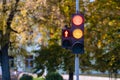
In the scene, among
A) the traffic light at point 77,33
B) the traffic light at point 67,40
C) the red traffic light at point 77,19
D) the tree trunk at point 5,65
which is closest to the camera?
the traffic light at point 77,33

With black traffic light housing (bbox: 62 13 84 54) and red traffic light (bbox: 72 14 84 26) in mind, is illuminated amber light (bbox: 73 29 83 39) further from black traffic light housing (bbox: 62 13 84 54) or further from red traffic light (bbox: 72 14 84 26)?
red traffic light (bbox: 72 14 84 26)

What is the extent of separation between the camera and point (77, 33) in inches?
598

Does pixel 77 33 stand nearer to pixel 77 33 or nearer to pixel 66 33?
pixel 77 33

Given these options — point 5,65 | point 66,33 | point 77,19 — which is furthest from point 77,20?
point 5,65

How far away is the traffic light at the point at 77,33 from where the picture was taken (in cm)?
1513

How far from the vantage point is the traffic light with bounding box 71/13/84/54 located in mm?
15133

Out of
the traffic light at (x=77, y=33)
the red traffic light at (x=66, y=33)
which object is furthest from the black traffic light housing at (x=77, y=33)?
the red traffic light at (x=66, y=33)

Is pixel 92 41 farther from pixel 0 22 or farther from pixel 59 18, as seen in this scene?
pixel 0 22

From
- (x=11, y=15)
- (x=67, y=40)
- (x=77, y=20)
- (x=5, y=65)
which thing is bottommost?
(x=5, y=65)

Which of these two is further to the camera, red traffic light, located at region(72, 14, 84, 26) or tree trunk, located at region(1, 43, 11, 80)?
tree trunk, located at region(1, 43, 11, 80)

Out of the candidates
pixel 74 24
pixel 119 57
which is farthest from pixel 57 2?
pixel 74 24

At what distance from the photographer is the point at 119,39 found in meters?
23.6

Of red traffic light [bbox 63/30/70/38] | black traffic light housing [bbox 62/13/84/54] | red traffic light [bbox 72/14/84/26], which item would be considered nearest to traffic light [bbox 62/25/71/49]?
red traffic light [bbox 63/30/70/38]

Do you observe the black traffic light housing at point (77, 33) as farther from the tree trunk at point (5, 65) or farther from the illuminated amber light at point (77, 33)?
the tree trunk at point (5, 65)
